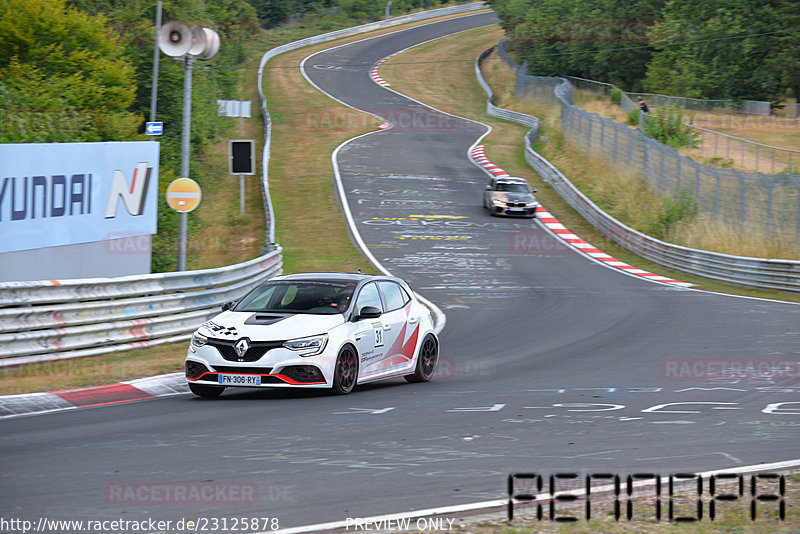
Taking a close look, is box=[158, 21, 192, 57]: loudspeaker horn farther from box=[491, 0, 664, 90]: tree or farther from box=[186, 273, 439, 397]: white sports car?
box=[491, 0, 664, 90]: tree

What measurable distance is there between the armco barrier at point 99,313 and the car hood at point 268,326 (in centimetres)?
309

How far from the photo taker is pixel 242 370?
456 inches

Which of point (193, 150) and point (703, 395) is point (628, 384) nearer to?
point (703, 395)

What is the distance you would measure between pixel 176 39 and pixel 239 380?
8.58 metres

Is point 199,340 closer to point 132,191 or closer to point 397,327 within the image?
point 397,327

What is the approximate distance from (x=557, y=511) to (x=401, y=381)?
7.80 meters

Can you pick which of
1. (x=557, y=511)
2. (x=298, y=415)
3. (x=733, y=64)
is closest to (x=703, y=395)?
(x=298, y=415)

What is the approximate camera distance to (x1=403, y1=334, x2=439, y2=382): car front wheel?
45.9ft

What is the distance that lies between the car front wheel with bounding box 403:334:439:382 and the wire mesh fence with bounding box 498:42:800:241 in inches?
718

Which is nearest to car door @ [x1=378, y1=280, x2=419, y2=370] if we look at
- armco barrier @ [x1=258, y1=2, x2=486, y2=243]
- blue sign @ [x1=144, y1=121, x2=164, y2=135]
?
blue sign @ [x1=144, y1=121, x2=164, y2=135]

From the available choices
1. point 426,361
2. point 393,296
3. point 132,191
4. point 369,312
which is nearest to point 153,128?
point 132,191

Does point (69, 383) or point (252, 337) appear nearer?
point (252, 337)

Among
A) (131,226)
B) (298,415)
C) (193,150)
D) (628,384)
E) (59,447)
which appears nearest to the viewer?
(59,447)

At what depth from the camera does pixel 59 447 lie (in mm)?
8664
